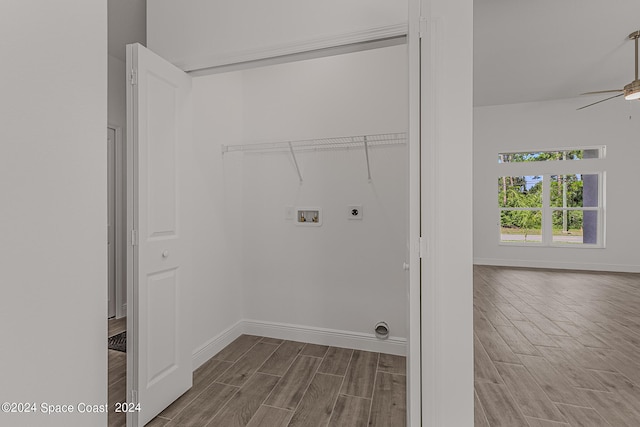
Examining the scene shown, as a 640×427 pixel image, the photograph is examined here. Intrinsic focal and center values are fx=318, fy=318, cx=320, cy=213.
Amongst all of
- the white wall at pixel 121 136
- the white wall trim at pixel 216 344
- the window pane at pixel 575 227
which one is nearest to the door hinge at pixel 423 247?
the white wall trim at pixel 216 344

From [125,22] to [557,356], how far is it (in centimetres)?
451

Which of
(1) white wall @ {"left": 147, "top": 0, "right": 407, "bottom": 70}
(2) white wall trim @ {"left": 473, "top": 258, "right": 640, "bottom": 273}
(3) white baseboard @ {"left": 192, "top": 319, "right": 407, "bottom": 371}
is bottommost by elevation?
A: (3) white baseboard @ {"left": 192, "top": 319, "right": 407, "bottom": 371}

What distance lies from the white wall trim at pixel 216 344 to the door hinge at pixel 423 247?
198cm

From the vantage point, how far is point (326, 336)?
2734 mm

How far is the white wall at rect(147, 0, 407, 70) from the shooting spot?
1648 millimetres

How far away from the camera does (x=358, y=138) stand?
104 inches

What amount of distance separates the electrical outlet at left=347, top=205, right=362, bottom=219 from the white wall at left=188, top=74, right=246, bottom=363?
1.04m

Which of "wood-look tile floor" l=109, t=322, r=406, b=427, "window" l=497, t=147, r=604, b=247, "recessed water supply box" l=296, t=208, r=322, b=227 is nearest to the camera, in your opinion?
"wood-look tile floor" l=109, t=322, r=406, b=427

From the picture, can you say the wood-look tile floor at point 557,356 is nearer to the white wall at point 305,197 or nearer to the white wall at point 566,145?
the white wall at point 305,197

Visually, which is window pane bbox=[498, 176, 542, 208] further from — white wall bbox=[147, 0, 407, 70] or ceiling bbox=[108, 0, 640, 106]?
white wall bbox=[147, 0, 407, 70]

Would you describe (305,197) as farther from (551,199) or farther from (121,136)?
(551,199)
